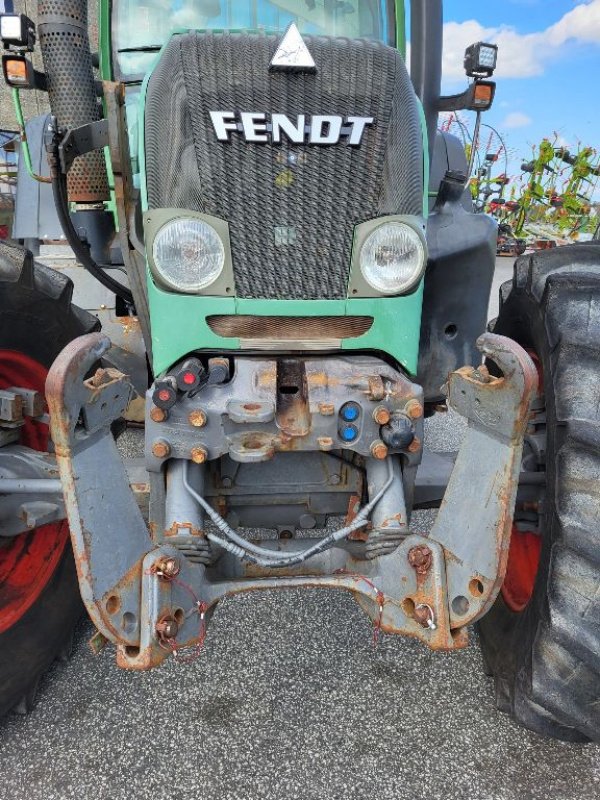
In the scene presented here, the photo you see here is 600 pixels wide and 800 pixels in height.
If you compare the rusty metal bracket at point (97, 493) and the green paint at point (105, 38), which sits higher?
the green paint at point (105, 38)

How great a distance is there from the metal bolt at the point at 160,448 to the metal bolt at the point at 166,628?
1.44ft

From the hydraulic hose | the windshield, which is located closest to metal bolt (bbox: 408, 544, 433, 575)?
the hydraulic hose

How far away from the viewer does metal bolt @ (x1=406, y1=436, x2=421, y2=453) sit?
6.05 ft

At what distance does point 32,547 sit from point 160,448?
0.97 meters

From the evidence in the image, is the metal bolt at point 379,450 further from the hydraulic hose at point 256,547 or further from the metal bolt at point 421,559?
the metal bolt at point 421,559

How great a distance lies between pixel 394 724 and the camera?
208cm

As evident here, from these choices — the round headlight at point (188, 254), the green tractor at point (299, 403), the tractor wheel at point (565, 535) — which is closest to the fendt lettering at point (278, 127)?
the green tractor at point (299, 403)

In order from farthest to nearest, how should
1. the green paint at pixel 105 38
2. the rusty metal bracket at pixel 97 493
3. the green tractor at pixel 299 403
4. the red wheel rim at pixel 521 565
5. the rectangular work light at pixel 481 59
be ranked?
the green paint at pixel 105 38 → the rectangular work light at pixel 481 59 → the red wheel rim at pixel 521 565 → the green tractor at pixel 299 403 → the rusty metal bracket at pixel 97 493

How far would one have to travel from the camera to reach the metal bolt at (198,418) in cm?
176

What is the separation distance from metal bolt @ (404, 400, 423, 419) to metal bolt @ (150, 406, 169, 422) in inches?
27.0

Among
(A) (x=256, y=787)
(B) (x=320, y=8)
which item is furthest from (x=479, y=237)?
(A) (x=256, y=787)

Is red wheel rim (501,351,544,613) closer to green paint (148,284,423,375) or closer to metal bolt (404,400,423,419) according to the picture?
metal bolt (404,400,423,419)

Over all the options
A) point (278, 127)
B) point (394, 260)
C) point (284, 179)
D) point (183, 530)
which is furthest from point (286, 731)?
point (278, 127)

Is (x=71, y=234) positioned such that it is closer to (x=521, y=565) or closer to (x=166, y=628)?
(x=166, y=628)
